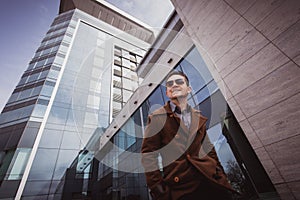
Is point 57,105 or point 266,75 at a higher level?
point 57,105

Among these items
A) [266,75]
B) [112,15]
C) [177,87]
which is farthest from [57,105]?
[112,15]

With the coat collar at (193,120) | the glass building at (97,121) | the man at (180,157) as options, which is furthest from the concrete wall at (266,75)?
the coat collar at (193,120)

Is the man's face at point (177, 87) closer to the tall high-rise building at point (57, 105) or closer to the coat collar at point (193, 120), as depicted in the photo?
the coat collar at point (193, 120)

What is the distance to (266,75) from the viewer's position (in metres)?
2.91

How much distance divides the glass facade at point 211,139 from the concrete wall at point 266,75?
502 millimetres

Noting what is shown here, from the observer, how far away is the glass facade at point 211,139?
10.6 feet

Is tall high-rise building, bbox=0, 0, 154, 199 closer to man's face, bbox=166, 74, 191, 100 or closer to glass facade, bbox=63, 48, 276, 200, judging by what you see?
glass facade, bbox=63, 48, 276, 200

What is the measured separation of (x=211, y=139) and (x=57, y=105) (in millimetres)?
15687

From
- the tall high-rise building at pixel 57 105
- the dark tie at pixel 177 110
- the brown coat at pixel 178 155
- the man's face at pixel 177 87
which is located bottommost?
the brown coat at pixel 178 155

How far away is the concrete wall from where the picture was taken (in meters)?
2.49

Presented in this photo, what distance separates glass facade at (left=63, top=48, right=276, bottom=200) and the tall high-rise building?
2.20 meters

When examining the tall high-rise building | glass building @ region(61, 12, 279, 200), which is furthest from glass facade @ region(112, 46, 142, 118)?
glass building @ region(61, 12, 279, 200)

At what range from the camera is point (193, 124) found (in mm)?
1734

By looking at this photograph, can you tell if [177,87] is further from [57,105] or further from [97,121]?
[57,105]
